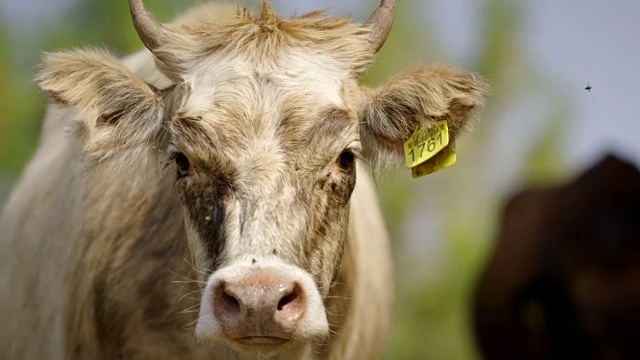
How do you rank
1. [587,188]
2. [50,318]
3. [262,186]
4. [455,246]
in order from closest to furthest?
[262,186] → [50,318] → [587,188] → [455,246]

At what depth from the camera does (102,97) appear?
4770 mm

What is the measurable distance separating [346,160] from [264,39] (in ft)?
1.80

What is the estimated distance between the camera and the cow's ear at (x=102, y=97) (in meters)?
4.69

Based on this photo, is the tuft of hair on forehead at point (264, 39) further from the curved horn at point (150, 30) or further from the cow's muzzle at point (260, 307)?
the cow's muzzle at point (260, 307)

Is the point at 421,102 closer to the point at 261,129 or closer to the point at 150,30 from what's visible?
the point at 261,129

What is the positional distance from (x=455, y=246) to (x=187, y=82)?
26.3 feet

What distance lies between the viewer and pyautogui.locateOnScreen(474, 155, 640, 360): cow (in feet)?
26.7

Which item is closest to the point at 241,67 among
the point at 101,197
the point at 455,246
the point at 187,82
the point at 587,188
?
the point at 187,82

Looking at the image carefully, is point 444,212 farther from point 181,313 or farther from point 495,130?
point 181,313

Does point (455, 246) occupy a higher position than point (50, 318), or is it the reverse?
point (455, 246)

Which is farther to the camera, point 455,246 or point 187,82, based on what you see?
point 455,246

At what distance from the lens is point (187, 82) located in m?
4.68

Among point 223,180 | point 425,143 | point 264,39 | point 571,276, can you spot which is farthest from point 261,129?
point 571,276

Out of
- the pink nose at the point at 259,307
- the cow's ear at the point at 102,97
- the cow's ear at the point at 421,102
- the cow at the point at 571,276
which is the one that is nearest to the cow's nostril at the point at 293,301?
the pink nose at the point at 259,307
